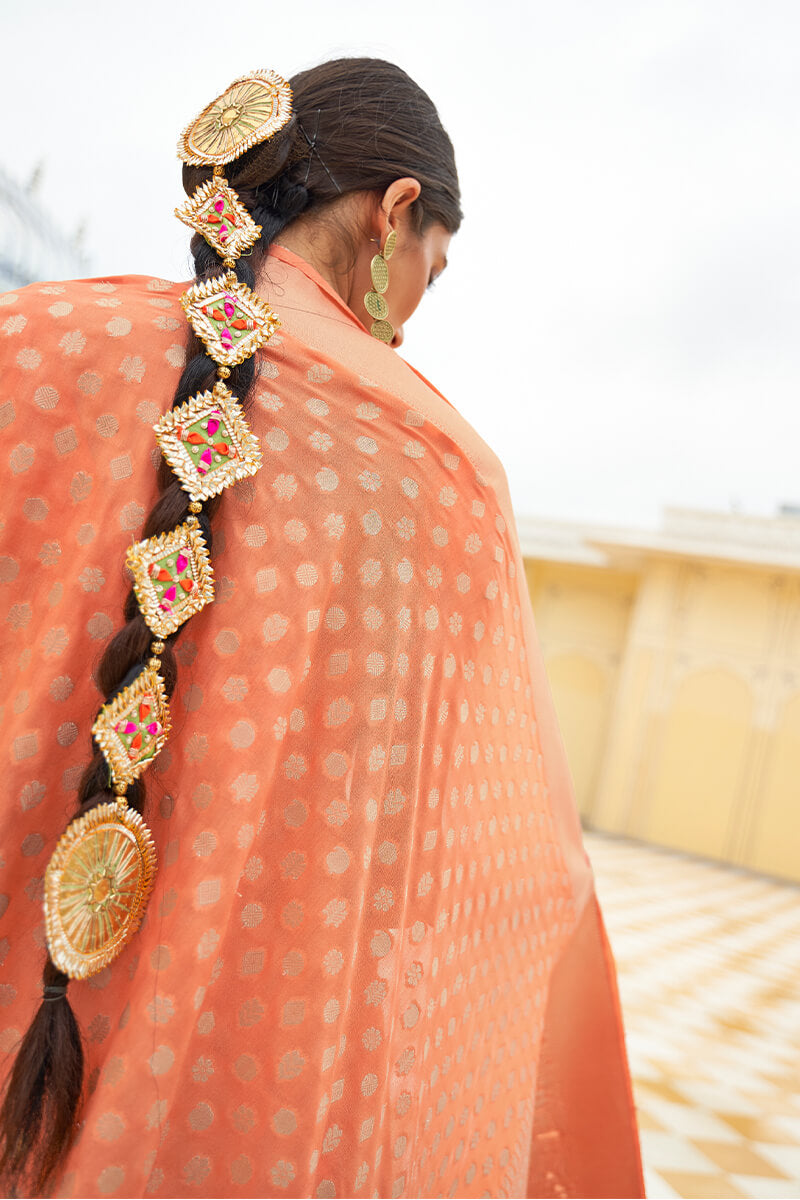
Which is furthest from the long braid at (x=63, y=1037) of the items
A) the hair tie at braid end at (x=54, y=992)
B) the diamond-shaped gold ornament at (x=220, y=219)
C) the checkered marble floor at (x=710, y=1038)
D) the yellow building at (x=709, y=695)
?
the yellow building at (x=709, y=695)

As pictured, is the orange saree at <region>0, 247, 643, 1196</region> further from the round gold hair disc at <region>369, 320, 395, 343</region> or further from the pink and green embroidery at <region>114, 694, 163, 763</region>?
the round gold hair disc at <region>369, 320, 395, 343</region>

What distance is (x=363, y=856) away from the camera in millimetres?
560

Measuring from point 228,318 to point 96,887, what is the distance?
0.36 metres

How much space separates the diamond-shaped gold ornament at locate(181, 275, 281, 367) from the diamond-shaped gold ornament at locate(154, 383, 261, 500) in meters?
0.03

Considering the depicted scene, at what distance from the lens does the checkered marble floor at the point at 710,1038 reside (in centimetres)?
170

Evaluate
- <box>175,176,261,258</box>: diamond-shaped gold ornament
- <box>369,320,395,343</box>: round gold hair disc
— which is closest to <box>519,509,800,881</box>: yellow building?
<box>369,320,395,343</box>: round gold hair disc

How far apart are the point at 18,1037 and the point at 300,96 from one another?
0.74m

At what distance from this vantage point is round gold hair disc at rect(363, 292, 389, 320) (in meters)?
0.78

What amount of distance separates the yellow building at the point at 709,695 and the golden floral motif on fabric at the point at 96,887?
8.24 metres

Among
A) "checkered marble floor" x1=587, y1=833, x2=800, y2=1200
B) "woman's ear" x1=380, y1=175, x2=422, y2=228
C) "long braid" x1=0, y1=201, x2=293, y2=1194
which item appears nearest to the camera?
"long braid" x1=0, y1=201, x2=293, y2=1194

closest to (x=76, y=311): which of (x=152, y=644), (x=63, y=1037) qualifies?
(x=152, y=644)

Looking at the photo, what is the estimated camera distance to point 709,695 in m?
8.28

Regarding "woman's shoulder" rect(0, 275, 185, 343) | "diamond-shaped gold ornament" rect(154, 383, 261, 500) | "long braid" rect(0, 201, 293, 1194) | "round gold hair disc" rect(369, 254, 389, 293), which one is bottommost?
"long braid" rect(0, 201, 293, 1194)

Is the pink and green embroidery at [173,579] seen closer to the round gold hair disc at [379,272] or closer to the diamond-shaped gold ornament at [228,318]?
the diamond-shaped gold ornament at [228,318]
